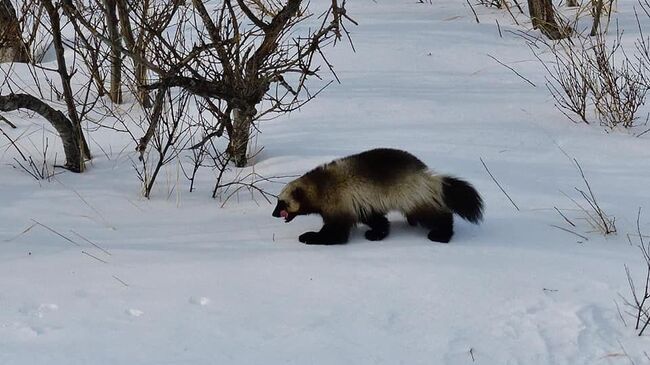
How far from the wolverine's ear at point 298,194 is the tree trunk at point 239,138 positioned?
1.12 m

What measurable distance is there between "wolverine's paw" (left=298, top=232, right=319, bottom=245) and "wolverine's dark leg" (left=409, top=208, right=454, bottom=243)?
0.53 metres

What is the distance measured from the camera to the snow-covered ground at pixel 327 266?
3352 mm

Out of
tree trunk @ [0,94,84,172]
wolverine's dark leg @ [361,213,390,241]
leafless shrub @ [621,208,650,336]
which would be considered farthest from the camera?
tree trunk @ [0,94,84,172]

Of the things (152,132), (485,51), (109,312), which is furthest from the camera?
(485,51)

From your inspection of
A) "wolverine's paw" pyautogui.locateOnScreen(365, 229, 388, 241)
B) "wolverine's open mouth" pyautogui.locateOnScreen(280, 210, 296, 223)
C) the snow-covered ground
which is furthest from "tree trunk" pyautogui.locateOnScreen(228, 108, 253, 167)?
"wolverine's paw" pyautogui.locateOnScreen(365, 229, 388, 241)

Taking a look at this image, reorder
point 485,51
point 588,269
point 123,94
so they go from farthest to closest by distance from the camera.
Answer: point 485,51 < point 123,94 < point 588,269

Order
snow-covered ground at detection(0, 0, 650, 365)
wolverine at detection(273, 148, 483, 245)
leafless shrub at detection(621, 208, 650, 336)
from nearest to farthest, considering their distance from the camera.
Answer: snow-covered ground at detection(0, 0, 650, 365) → leafless shrub at detection(621, 208, 650, 336) → wolverine at detection(273, 148, 483, 245)

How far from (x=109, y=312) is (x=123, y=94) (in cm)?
460

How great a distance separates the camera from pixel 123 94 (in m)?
7.82

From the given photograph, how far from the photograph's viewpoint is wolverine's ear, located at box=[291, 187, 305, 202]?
4.54 metres

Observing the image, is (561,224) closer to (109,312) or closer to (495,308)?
(495,308)

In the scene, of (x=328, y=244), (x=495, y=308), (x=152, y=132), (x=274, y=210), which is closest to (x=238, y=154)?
(x=152, y=132)

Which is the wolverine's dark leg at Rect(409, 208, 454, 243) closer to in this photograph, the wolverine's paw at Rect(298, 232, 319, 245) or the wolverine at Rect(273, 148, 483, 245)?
the wolverine at Rect(273, 148, 483, 245)

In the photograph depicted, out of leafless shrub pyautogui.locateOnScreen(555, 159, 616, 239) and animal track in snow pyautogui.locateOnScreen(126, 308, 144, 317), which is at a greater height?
animal track in snow pyautogui.locateOnScreen(126, 308, 144, 317)
